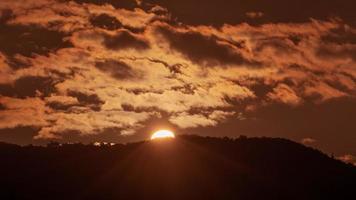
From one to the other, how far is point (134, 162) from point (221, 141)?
32.3 ft

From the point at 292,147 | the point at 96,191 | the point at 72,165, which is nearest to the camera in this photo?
the point at 96,191

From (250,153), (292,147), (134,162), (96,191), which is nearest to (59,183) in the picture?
(96,191)

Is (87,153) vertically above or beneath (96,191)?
above

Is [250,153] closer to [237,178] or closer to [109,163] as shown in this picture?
[237,178]

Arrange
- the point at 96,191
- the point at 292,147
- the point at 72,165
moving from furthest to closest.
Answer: the point at 292,147, the point at 72,165, the point at 96,191

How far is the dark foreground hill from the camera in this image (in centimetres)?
7019

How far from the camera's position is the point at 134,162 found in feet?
252

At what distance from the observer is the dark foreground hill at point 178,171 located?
230 feet

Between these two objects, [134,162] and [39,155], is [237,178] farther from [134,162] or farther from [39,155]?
[39,155]

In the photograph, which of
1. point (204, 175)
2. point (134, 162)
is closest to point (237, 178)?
point (204, 175)

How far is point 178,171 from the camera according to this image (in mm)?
74500

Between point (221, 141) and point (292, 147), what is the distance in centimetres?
808

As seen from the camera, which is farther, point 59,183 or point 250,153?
point 250,153

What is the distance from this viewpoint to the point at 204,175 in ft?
242
